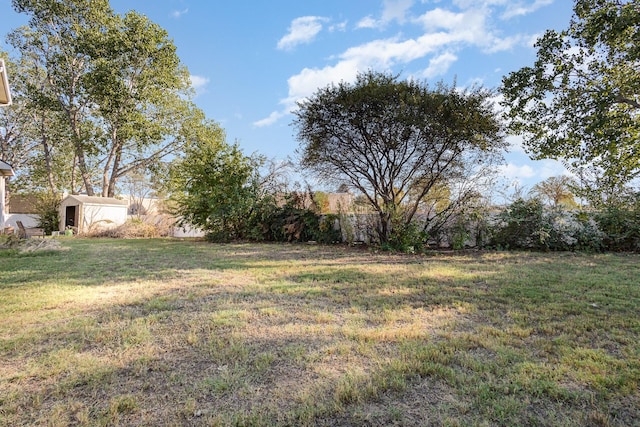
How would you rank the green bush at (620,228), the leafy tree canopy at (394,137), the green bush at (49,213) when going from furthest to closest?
the green bush at (49,213)
the green bush at (620,228)
the leafy tree canopy at (394,137)

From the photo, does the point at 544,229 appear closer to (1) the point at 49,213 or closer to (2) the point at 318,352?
(2) the point at 318,352

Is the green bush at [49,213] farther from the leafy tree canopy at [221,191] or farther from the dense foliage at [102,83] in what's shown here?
the leafy tree canopy at [221,191]

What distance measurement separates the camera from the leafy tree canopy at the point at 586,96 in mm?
6035

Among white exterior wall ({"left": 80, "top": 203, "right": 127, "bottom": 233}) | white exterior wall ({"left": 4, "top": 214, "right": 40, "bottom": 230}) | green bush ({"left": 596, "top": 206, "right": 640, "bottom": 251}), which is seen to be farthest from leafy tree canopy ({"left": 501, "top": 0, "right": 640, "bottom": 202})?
white exterior wall ({"left": 4, "top": 214, "right": 40, "bottom": 230})

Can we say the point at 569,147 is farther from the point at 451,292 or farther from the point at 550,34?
the point at 451,292

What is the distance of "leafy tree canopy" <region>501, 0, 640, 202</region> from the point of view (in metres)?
6.04

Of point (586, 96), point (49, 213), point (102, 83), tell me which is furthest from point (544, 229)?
point (49, 213)

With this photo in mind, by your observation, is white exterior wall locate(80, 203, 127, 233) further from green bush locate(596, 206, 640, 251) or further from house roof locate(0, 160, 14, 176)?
green bush locate(596, 206, 640, 251)

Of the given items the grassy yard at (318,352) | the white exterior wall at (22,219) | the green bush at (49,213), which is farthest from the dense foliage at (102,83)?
the grassy yard at (318,352)

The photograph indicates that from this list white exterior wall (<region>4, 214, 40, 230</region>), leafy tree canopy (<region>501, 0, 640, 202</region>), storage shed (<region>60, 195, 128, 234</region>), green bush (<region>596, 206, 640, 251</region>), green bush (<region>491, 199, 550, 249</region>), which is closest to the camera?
leafy tree canopy (<region>501, 0, 640, 202</region>)

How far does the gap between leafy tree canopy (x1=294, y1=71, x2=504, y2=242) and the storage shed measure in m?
12.7

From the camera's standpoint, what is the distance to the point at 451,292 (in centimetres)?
431

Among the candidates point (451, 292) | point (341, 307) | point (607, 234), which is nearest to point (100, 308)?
point (341, 307)

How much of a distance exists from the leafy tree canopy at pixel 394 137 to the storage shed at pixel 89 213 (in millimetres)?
12687
